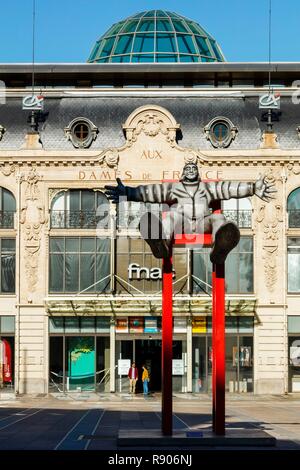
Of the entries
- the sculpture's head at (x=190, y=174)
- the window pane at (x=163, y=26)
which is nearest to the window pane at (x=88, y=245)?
the window pane at (x=163, y=26)

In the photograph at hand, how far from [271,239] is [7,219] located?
549 inches

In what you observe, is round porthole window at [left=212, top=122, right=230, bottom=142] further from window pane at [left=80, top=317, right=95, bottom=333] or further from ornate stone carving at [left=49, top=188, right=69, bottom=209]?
window pane at [left=80, top=317, right=95, bottom=333]

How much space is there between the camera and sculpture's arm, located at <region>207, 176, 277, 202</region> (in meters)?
31.2

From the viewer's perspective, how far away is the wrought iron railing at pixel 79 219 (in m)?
63.0

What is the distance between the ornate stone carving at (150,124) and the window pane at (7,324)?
11.2 m

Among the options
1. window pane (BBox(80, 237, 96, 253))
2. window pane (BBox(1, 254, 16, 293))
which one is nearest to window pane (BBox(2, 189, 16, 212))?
window pane (BBox(1, 254, 16, 293))

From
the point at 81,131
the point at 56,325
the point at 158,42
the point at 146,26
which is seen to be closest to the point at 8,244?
the point at 56,325

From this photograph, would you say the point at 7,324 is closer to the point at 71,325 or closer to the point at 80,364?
the point at 71,325

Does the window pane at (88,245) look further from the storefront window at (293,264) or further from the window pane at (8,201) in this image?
the storefront window at (293,264)

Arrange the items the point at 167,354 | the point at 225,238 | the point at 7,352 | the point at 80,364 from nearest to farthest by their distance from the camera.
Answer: the point at 225,238 < the point at 167,354 < the point at 80,364 < the point at 7,352

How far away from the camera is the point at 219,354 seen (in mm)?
30656

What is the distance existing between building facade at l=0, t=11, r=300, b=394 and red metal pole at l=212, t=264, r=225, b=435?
31.3m

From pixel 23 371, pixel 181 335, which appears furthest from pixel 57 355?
pixel 181 335

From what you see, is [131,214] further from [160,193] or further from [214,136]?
[160,193]
